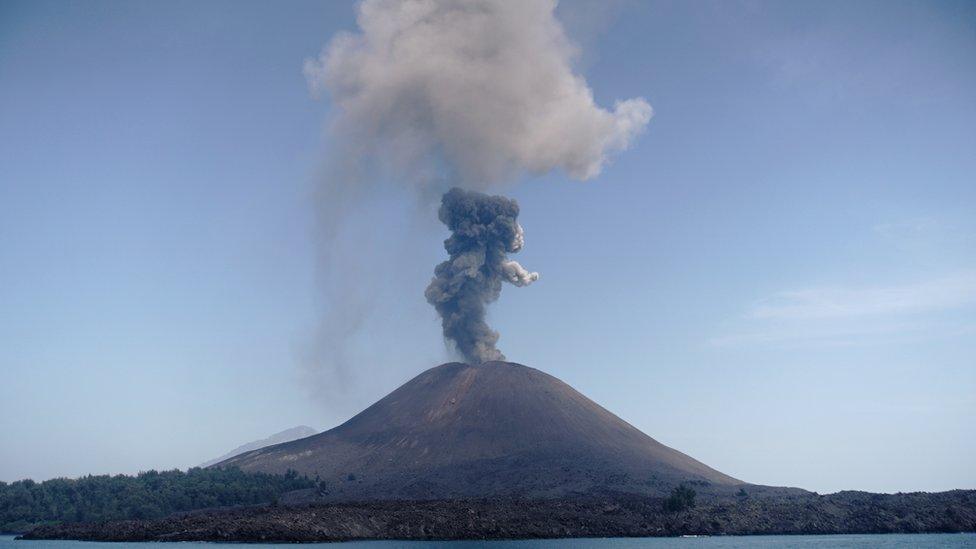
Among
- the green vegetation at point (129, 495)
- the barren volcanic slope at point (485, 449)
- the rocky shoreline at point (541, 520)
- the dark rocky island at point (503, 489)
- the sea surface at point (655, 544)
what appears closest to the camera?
the sea surface at point (655, 544)

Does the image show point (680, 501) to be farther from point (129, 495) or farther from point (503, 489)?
point (129, 495)

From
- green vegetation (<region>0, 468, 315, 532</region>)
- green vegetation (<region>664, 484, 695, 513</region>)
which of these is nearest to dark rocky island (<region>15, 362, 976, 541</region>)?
green vegetation (<region>664, 484, 695, 513</region>)

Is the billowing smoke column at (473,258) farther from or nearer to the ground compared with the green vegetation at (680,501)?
farther from the ground

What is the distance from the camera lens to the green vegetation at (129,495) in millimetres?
127812

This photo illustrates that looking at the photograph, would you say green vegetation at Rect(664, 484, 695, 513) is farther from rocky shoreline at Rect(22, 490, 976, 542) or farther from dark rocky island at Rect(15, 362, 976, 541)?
rocky shoreline at Rect(22, 490, 976, 542)

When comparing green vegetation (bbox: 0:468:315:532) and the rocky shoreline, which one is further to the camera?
green vegetation (bbox: 0:468:315:532)

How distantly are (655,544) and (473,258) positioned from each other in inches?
3653

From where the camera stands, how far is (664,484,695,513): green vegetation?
114750mm

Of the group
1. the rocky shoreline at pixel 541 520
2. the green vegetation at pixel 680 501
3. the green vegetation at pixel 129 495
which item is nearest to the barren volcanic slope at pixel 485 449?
the green vegetation at pixel 129 495

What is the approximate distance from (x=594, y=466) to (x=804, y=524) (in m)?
41.4

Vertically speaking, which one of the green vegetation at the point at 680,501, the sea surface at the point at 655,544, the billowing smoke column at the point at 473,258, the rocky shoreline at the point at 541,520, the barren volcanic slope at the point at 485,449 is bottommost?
the sea surface at the point at 655,544

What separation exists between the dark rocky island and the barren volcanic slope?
447 mm

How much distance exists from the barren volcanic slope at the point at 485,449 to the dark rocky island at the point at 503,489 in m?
0.45

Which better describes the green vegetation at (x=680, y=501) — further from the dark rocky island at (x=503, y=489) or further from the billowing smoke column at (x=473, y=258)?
the billowing smoke column at (x=473, y=258)
